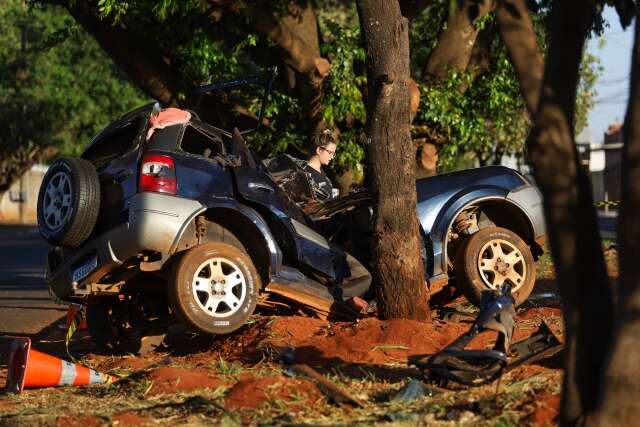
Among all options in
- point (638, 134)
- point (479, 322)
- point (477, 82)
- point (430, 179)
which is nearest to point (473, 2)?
point (638, 134)

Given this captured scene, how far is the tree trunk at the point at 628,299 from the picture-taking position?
16.0ft

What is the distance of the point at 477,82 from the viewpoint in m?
18.4

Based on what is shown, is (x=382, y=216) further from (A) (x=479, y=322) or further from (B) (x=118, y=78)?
(B) (x=118, y=78)

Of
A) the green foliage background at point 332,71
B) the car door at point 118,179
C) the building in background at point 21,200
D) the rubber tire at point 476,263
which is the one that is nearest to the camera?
the car door at point 118,179

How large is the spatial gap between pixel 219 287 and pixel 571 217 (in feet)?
12.5

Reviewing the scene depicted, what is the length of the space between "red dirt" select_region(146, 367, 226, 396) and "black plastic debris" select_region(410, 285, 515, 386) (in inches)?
51.2

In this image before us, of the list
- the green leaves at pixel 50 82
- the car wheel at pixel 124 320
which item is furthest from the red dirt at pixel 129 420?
the green leaves at pixel 50 82

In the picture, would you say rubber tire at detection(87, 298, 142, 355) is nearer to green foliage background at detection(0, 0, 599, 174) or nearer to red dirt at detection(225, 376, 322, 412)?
red dirt at detection(225, 376, 322, 412)

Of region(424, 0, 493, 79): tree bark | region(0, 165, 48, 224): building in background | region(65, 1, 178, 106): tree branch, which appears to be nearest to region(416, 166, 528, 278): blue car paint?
region(424, 0, 493, 79): tree bark

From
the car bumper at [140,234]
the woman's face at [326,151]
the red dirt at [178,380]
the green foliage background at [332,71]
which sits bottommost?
the red dirt at [178,380]

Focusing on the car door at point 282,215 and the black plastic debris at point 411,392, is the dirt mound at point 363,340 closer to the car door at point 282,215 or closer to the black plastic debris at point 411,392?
the car door at point 282,215

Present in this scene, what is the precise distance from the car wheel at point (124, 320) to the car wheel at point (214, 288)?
112cm

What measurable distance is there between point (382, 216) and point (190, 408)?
9.28 feet

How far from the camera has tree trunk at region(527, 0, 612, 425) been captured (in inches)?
199
